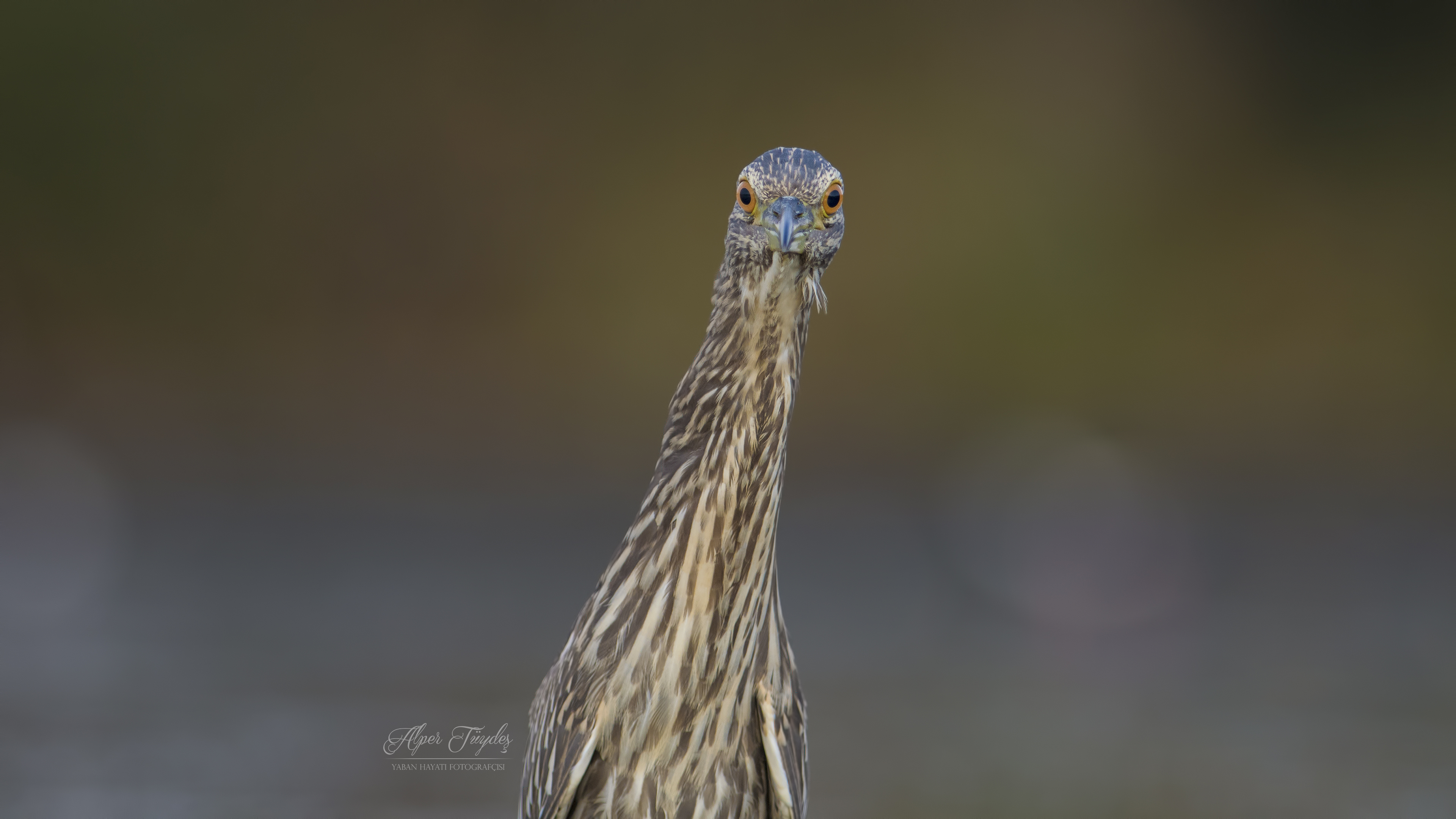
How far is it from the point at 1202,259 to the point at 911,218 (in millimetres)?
2396

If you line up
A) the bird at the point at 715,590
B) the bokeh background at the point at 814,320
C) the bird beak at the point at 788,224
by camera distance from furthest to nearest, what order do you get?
the bokeh background at the point at 814,320 < the bird at the point at 715,590 < the bird beak at the point at 788,224

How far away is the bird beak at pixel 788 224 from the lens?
8.47 ft

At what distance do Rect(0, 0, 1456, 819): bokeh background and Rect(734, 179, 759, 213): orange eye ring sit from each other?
629cm

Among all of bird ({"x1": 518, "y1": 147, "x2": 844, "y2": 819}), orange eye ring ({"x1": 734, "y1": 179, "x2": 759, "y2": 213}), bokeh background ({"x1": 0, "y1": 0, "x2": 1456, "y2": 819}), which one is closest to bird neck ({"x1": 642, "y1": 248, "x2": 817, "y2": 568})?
bird ({"x1": 518, "y1": 147, "x2": 844, "y2": 819})

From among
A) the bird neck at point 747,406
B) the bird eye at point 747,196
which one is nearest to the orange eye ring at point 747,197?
the bird eye at point 747,196

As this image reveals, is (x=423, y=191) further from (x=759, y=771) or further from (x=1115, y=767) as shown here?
(x=759, y=771)

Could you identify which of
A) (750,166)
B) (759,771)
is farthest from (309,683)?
(750,166)

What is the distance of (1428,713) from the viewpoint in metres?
7.26

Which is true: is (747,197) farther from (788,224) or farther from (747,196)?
(788,224)

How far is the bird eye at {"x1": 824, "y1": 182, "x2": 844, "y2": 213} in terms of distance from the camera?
8.72 ft

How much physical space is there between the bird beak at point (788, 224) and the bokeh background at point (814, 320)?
6334 millimetres

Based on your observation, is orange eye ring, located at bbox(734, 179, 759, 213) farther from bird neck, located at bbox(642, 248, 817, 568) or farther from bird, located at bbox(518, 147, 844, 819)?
bird neck, located at bbox(642, 248, 817, 568)

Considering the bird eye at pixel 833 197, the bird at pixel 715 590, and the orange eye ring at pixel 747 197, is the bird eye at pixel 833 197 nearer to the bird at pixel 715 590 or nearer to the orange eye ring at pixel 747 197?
the bird at pixel 715 590

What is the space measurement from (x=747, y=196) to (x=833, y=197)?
0.18 m
